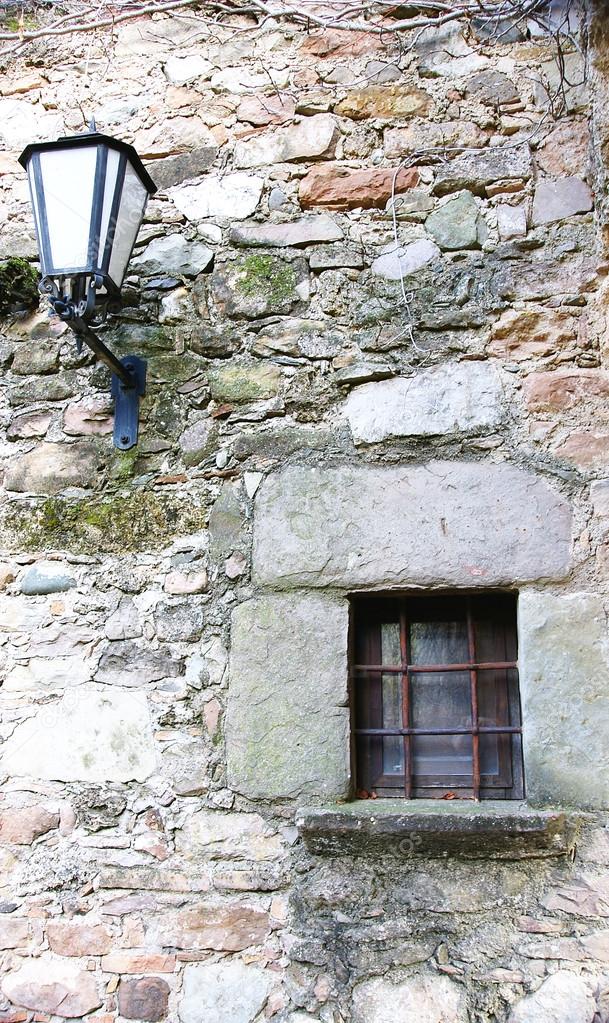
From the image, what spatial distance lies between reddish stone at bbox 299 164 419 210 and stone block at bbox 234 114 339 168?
0.27ft

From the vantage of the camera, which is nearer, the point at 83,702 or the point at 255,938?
the point at 255,938

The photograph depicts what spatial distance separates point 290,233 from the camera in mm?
2330

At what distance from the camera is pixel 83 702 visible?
214 cm

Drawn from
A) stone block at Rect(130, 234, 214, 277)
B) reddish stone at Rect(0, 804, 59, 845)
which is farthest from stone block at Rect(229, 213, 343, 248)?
reddish stone at Rect(0, 804, 59, 845)

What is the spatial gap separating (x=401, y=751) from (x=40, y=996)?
1.10m

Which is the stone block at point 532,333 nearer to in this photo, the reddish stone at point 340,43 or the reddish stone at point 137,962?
the reddish stone at point 340,43

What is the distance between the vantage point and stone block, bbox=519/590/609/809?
1904mm

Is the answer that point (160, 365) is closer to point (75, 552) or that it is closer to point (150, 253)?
point (150, 253)

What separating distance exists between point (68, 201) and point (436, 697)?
1.60 meters

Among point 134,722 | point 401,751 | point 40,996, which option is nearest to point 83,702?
point 134,722

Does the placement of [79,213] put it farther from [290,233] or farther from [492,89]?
[492,89]

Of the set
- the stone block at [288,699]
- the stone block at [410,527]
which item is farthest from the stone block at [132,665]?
the stone block at [410,527]

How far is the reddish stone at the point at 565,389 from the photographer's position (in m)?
2.09

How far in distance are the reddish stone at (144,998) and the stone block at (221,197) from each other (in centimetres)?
210
